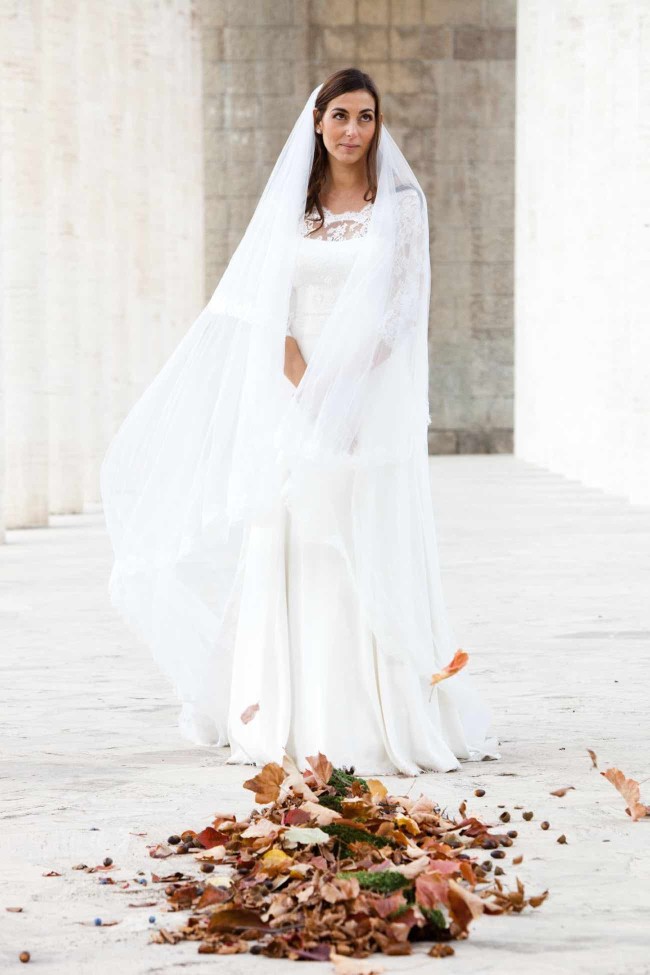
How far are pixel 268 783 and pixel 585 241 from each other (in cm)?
2437

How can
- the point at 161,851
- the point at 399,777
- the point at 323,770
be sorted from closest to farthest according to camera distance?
the point at 161,851 < the point at 323,770 < the point at 399,777

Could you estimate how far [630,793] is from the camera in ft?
18.0

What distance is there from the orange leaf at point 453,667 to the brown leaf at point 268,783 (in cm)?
97

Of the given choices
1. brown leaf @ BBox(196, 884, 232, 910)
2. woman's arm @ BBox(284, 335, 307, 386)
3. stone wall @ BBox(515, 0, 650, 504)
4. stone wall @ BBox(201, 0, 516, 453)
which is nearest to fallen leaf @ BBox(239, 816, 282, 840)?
brown leaf @ BBox(196, 884, 232, 910)

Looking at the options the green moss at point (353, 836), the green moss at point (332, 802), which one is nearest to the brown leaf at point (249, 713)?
the green moss at point (332, 802)

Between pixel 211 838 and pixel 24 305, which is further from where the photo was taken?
pixel 24 305

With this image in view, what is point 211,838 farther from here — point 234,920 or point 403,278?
point 403,278

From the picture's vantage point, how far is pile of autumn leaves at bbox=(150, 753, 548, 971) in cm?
413

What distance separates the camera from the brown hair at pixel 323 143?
6238 millimetres

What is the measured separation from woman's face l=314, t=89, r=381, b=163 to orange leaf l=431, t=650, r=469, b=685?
175cm

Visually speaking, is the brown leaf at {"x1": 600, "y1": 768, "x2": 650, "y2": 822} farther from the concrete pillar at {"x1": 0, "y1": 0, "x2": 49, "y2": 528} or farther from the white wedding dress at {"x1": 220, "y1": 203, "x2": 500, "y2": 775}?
the concrete pillar at {"x1": 0, "y1": 0, "x2": 49, "y2": 528}

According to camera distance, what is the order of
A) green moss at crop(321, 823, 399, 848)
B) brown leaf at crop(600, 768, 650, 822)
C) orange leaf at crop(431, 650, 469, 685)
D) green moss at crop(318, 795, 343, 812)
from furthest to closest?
orange leaf at crop(431, 650, 469, 685) < brown leaf at crop(600, 768, 650, 822) < green moss at crop(318, 795, 343, 812) < green moss at crop(321, 823, 399, 848)

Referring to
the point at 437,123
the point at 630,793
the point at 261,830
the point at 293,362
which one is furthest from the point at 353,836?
the point at 437,123

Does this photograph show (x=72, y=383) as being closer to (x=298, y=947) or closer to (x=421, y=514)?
(x=421, y=514)
